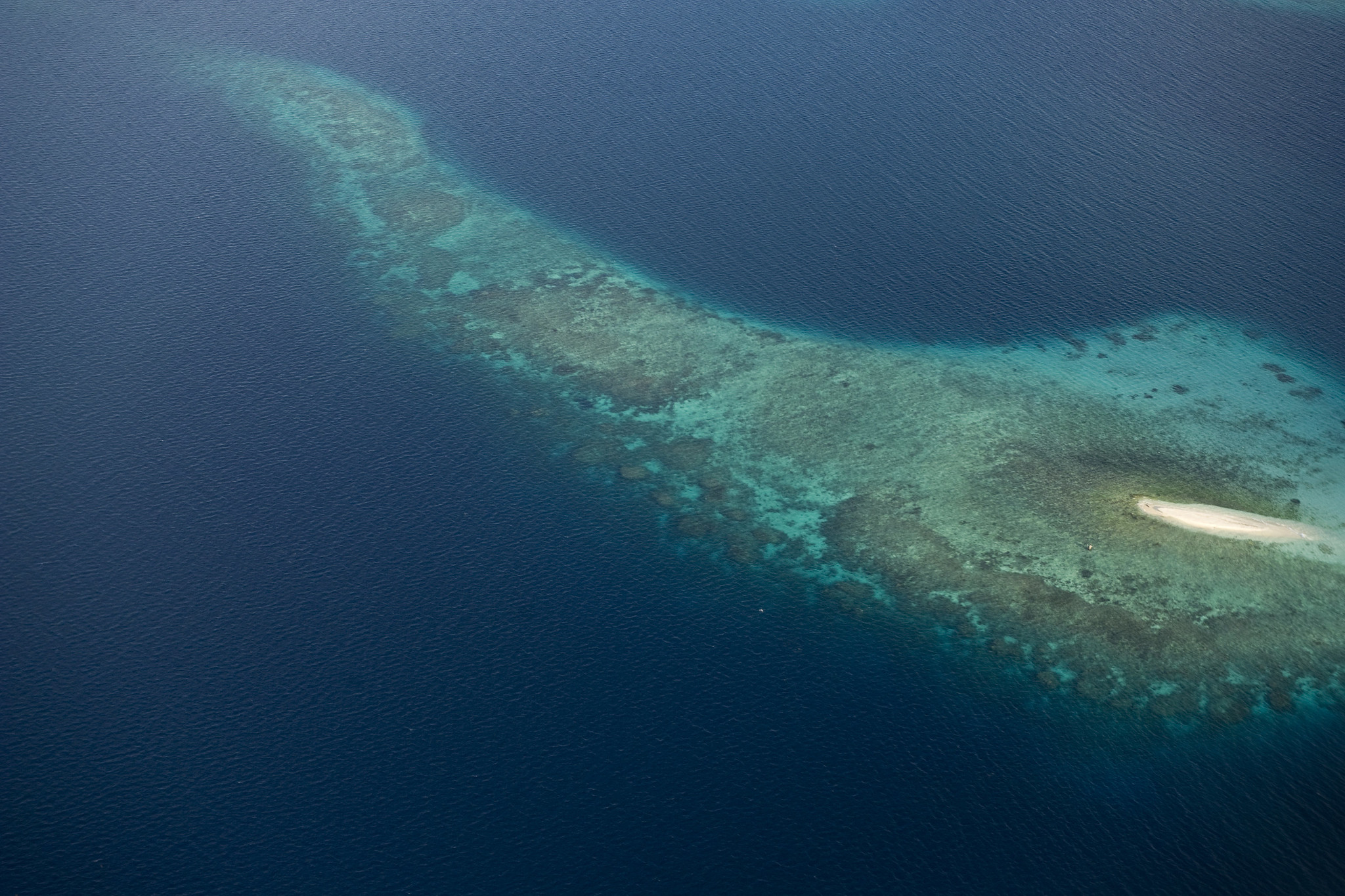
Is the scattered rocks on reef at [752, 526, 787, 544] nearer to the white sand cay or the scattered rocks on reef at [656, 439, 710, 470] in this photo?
the scattered rocks on reef at [656, 439, 710, 470]

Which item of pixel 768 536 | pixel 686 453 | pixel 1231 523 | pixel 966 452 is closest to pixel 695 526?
pixel 768 536

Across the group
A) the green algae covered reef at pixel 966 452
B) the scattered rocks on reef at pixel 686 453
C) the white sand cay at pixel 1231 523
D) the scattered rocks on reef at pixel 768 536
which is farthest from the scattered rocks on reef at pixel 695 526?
the white sand cay at pixel 1231 523

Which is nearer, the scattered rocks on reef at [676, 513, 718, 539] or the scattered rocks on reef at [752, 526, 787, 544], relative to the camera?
the scattered rocks on reef at [752, 526, 787, 544]

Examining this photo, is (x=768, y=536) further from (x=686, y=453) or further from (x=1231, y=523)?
(x=1231, y=523)

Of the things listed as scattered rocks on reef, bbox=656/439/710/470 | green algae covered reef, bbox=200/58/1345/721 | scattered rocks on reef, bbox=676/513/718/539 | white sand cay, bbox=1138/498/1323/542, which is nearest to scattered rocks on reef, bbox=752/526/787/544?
green algae covered reef, bbox=200/58/1345/721

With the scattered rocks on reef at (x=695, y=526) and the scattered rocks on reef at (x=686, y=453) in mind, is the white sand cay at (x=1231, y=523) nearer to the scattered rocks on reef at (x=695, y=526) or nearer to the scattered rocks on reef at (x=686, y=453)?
the scattered rocks on reef at (x=695, y=526)

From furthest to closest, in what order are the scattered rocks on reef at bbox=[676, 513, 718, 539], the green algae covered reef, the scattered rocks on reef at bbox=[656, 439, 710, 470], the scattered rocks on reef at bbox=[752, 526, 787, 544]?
the scattered rocks on reef at bbox=[656, 439, 710, 470] → the scattered rocks on reef at bbox=[676, 513, 718, 539] → the scattered rocks on reef at bbox=[752, 526, 787, 544] → the green algae covered reef
